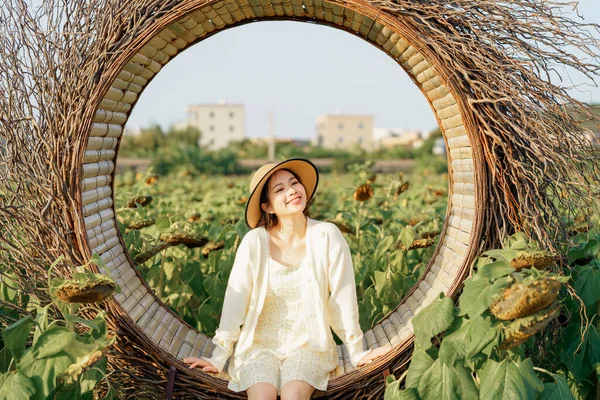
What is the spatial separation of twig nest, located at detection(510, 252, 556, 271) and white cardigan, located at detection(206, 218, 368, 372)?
0.71 m

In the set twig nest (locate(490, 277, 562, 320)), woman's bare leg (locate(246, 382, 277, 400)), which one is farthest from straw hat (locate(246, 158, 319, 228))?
twig nest (locate(490, 277, 562, 320))

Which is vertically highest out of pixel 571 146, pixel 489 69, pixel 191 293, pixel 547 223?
pixel 489 69

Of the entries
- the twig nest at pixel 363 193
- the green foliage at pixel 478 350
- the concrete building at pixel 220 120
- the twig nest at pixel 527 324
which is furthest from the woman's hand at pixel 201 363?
the concrete building at pixel 220 120

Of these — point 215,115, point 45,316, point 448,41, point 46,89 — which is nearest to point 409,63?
point 448,41

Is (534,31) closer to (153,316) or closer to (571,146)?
(571,146)

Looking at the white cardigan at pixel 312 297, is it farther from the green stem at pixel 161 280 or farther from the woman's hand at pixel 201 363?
the green stem at pixel 161 280

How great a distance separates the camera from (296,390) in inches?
107

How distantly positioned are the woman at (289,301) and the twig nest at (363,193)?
3.38ft

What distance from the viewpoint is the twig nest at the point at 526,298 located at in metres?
2.15

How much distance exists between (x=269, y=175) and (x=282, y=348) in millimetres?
678

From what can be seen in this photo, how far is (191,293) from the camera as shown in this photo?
12.5 feet

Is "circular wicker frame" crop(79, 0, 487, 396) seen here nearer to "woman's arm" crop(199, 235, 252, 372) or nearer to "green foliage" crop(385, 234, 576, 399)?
"woman's arm" crop(199, 235, 252, 372)

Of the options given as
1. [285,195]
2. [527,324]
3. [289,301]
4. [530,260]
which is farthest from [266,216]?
[527,324]

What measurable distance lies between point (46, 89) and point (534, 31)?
5.63ft
